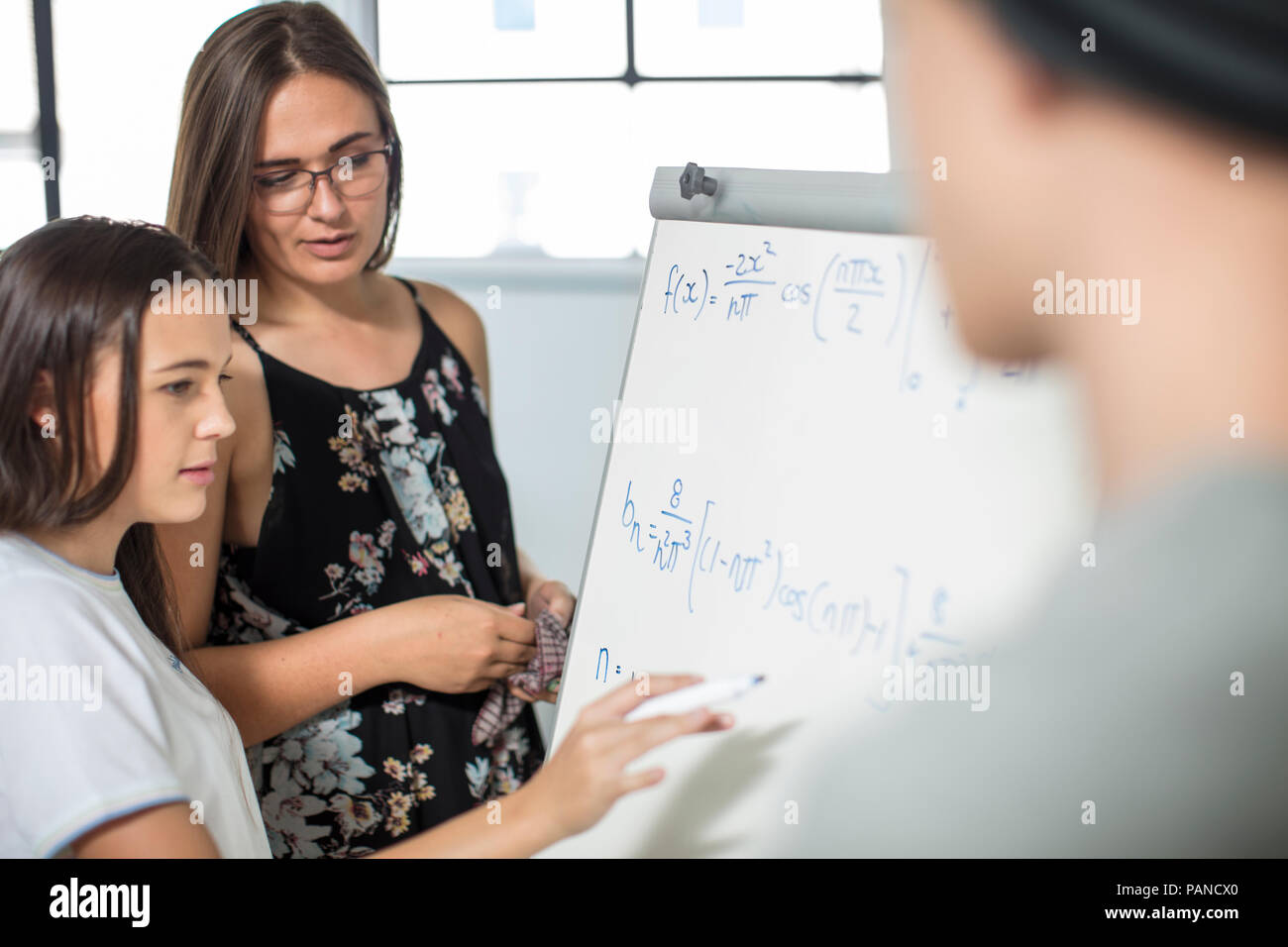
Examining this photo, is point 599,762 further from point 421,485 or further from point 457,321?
point 457,321

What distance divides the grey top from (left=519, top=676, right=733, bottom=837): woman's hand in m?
0.14

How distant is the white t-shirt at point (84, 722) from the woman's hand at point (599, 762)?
26cm

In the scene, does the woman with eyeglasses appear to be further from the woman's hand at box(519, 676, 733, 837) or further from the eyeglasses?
the woman's hand at box(519, 676, 733, 837)

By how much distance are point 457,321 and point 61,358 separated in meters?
0.69

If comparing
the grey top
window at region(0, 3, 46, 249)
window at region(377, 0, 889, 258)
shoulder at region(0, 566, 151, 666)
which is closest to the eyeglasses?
shoulder at region(0, 566, 151, 666)

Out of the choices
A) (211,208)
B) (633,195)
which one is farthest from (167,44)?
(211,208)

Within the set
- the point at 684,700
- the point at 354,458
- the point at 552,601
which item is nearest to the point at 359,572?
the point at 354,458

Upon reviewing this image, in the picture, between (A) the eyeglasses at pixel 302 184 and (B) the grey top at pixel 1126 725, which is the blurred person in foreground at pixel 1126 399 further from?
(A) the eyeglasses at pixel 302 184

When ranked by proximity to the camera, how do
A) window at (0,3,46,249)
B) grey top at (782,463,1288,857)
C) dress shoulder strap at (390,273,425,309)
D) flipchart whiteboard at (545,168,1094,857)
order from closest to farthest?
grey top at (782,463,1288,857)
flipchart whiteboard at (545,168,1094,857)
dress shoulder strap at (390,273,425,309)
window at (0,3,46,249)

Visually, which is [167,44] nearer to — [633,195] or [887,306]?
[633,195]

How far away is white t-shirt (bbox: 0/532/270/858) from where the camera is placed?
645mm

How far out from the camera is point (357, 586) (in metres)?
1.09
